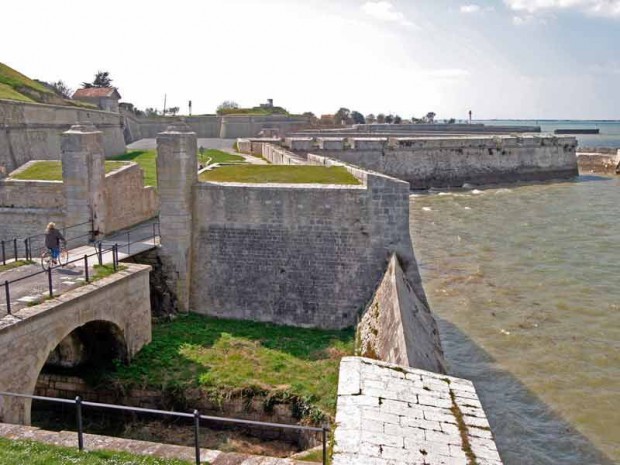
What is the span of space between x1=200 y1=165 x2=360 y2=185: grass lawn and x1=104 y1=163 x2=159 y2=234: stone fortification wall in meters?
1.89

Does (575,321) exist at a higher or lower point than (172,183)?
lower

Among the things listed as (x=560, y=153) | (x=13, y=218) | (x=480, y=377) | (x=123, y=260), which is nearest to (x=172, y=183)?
(x=123, y=260)

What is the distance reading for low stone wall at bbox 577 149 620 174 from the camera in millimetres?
54781

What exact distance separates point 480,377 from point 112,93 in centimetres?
4980

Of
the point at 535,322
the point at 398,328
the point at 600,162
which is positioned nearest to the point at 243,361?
the point at 398,328

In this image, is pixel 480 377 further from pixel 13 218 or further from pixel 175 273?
pixel 13 218

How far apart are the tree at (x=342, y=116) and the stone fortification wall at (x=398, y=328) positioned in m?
61.7

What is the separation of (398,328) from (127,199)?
32.7 feet

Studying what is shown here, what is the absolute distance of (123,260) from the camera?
13672mm

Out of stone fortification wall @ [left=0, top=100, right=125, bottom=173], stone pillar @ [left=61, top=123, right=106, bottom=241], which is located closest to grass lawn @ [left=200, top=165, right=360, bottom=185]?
stone pillar @ [left=61, top=123, right=106, bottom=241]

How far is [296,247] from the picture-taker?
1417 centimetres

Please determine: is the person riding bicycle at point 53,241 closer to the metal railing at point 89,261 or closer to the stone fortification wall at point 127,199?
the metal railing at point 89,261

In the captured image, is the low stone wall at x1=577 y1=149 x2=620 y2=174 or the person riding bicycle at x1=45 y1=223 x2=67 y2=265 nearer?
the person riding bicycle at x1=45 y1=223 x2=67 y2=265

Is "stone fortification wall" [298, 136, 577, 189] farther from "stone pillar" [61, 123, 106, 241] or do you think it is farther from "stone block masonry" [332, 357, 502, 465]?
"stone block masonry" [332, 357, 502, 465]
